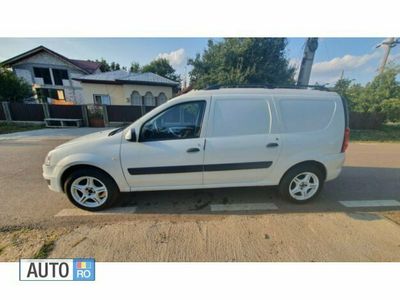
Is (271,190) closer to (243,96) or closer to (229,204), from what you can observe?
(229,204)

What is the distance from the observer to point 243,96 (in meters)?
2.69

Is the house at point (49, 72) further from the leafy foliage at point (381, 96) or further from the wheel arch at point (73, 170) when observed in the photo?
the leafy foliage at point (381, 96)

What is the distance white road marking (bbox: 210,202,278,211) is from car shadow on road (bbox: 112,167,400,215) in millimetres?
57

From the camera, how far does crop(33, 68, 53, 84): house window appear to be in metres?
20.0

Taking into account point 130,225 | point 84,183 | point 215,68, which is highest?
point 215,68

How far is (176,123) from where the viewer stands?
269cm

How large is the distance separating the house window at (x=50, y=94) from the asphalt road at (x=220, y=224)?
22.6 metres

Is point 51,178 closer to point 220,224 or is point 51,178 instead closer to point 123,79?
point 220,224

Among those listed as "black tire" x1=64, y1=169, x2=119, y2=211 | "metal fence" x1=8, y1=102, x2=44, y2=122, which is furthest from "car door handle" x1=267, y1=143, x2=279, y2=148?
"metal fence" x1=8, y1=102, x2=44, y2=122

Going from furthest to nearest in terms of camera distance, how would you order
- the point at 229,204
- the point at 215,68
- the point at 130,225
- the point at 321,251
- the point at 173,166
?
the point at 215,68
the point at 229,204
the point at 173,166
the point at 130,225
the point at 321,251

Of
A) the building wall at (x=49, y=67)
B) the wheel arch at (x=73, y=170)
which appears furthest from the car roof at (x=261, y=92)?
the building wall at (x=49, y=67)

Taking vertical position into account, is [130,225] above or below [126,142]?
below

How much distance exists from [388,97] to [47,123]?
25.0 meters

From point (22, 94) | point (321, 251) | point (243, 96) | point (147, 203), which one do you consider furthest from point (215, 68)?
point (22, 94)
